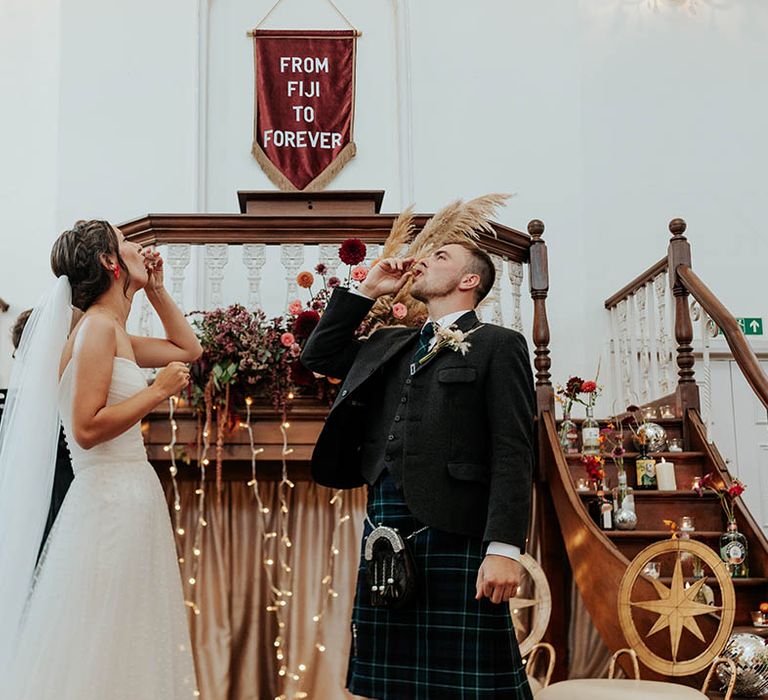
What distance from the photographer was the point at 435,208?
24.2 ft

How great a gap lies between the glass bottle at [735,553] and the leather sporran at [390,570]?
9.24ft

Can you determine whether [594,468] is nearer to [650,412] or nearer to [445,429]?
[650,412]

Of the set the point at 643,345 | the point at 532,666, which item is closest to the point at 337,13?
the point at 643,345

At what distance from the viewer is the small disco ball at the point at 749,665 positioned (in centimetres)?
406

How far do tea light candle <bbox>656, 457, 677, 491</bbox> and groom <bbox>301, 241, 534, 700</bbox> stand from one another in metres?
2.81

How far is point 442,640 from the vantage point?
2369 mm

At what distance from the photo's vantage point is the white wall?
24.0ft

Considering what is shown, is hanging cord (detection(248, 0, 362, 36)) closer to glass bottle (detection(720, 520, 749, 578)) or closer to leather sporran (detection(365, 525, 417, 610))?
glass bottle (detection(720, 520, 749, 578))

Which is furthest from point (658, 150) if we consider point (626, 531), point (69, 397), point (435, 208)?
point (69, 397)

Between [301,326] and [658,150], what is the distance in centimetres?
431

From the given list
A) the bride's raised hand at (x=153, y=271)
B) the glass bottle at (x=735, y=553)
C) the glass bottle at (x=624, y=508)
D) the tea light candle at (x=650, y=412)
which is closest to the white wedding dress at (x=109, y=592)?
the bride's raised hand at (x=153, y=271)

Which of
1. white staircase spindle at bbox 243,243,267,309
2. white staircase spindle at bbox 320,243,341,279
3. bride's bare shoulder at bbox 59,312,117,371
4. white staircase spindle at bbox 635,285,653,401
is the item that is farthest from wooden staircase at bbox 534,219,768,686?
bride's bare shoulder at bbox 59,312,117,371

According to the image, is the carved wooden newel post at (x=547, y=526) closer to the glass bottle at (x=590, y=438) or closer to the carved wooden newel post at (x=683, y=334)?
the glass bottle at (x=590, y=438)

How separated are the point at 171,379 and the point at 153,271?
50 cm
